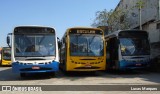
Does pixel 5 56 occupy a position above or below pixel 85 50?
below

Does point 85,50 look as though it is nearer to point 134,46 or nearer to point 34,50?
point 34,50

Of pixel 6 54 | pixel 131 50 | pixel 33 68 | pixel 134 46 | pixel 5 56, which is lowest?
pixel 33 68

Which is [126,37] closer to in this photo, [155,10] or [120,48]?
[120,48]

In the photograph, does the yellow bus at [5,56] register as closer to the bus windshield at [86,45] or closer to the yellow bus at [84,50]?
the yellow bus at [84,50]

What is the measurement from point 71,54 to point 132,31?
15.0 feet

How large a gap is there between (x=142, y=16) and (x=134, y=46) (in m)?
19.9

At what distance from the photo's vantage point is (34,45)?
19.2 m

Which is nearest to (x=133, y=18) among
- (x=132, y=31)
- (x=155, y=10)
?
(x=155, y=10)

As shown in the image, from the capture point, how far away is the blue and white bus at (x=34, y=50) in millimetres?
18578

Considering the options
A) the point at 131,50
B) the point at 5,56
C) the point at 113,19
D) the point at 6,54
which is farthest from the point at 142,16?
the point at 131,50

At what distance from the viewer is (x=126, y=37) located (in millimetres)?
22234

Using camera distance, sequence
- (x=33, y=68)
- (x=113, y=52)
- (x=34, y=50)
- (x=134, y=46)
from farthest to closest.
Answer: (x=113, y=52), (x=134, y=46), (x=34, y=50), (x=33, y=68)

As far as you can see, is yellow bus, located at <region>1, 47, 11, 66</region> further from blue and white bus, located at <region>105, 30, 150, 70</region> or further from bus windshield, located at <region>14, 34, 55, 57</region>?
bus windshield, located at <region>14, 34, 55, 57</region>

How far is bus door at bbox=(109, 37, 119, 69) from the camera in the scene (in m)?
22.5
